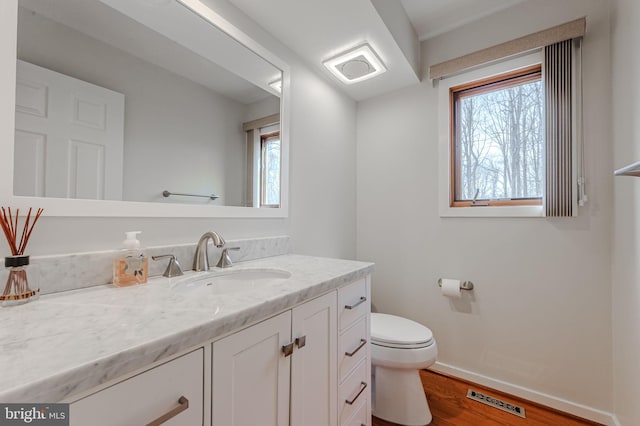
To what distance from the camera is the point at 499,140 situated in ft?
5.76

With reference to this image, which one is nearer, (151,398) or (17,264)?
(151,398)

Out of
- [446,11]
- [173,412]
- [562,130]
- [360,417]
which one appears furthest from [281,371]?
[446,11]

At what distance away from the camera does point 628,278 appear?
119cm

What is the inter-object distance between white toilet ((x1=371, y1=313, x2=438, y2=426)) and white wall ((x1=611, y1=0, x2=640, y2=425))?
801 mm

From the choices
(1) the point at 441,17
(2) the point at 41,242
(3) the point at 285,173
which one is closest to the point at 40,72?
(2) the point at 41,242

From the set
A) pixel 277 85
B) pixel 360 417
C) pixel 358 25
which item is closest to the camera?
pixel 360 417

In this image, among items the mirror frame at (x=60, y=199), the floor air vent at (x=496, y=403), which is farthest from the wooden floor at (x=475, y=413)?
the mirror frame at (x=60, y=199)

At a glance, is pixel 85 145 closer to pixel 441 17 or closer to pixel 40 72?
pixel 40 72

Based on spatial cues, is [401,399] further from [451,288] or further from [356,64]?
[356,64]

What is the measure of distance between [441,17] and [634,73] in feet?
3.69

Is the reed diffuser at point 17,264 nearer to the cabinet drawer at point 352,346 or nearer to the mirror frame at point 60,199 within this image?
the mirror frame at point 60,199

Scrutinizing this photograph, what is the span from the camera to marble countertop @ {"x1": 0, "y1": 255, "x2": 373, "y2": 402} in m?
0.38

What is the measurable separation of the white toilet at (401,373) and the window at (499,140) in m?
0.98

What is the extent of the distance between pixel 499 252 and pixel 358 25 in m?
1.57
